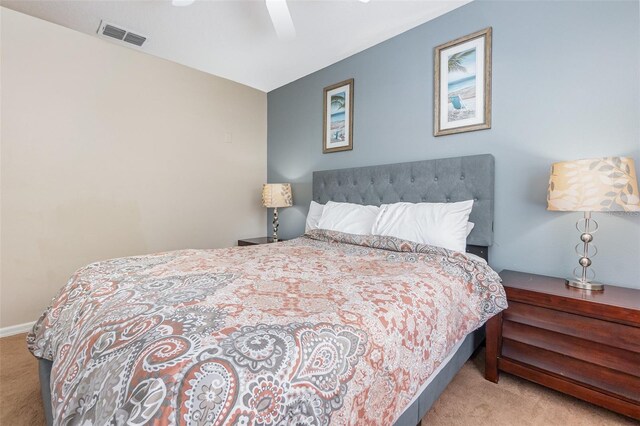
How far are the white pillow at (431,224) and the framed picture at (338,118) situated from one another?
43.8 inches

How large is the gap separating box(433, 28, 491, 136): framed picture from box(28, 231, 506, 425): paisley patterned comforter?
1204mm

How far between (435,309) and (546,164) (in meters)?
1.37

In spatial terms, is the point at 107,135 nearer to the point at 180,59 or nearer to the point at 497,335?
the point at 180,59

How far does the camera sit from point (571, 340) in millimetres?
1421

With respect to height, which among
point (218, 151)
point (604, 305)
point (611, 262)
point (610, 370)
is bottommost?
point (610, 370)

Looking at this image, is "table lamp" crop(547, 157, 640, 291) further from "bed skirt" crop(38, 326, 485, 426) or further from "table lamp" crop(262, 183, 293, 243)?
"table lamp" crop(262, 183, 293, 243)

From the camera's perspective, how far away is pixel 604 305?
4.25ft

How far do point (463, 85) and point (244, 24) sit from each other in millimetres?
1882

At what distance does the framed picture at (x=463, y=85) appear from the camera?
2031mm

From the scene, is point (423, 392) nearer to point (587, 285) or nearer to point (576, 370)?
point (576, 370)

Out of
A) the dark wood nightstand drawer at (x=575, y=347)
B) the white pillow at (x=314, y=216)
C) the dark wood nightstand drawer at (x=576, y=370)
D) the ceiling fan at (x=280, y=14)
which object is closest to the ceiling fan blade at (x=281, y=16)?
the ceiling fan at (x=280, y=14)

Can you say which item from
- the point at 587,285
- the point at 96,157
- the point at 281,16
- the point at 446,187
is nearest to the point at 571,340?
the point at 587,285

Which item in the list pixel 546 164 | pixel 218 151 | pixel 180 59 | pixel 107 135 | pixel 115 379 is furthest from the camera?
pixel 218 151

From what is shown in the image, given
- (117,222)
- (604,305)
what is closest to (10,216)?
(117,222)
